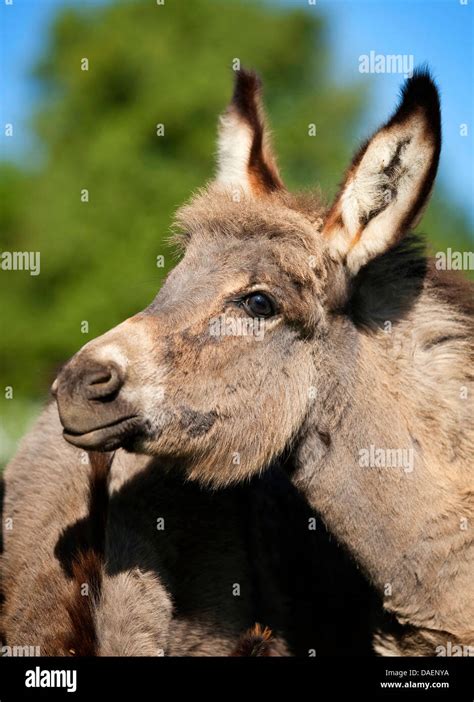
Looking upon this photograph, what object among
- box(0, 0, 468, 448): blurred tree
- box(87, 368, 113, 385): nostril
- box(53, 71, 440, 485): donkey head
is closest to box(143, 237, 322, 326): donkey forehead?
box(53, 71, 440, 485): donkey head

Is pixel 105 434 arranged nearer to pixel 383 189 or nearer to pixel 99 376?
pixel 99 376

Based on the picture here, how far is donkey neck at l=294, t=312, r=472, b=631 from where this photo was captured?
4.91 m

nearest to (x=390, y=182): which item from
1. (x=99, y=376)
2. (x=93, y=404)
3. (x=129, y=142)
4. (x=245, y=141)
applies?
(x=245, y=141)

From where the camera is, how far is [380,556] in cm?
495

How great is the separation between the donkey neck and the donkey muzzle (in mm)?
1085

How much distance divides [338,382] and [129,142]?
23914mm

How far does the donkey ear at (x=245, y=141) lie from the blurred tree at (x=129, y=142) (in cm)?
1696

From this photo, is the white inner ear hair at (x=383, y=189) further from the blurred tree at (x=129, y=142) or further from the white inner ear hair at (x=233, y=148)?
the blurred tree at (x=129, y=142)

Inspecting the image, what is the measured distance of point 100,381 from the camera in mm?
4590

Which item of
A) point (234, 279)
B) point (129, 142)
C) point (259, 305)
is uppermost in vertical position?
point (129, 142)

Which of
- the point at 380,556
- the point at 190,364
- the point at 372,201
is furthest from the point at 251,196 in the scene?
the point at 380,556

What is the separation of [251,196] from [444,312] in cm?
139

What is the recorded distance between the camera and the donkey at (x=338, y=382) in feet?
15.8

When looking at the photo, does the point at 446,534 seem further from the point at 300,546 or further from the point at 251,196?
the point at 251,196
